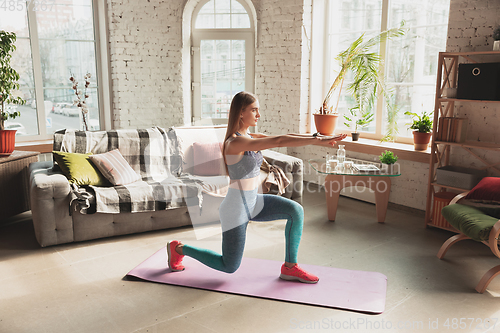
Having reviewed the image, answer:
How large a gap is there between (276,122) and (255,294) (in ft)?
11.3

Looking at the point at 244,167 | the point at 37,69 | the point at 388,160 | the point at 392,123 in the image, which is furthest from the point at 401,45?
the point at 37,69

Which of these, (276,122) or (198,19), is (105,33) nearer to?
(198,19)

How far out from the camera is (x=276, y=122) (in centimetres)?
584

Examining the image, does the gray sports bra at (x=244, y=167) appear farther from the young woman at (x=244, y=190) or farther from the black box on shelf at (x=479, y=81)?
the black box on shelf at (x=479, y=81)

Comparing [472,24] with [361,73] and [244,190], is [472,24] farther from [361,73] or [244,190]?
[244,190]

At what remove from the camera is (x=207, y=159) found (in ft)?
14.6

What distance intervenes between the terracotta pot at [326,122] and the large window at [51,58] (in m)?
2.92

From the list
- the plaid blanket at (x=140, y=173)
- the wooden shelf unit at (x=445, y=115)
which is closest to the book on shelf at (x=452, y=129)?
the wooden shelf unit at (x=445, y=115)

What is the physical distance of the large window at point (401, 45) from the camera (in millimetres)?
4512

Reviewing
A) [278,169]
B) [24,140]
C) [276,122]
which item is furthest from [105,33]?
[278,169]

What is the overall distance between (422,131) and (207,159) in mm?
2222

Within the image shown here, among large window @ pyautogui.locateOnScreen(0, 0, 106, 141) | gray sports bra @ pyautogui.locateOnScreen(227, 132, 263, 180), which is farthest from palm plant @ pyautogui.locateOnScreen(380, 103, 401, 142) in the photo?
large window @ pyautogui.locateOnScreen(0, 0, 106, 141)

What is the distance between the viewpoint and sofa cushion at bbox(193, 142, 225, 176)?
440cm

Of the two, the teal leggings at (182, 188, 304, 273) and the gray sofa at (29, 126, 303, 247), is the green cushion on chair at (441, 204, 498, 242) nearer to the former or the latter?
the teal leggings at (182, 188, 304, 273)
